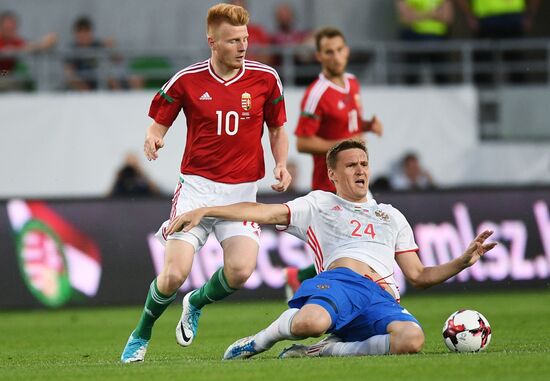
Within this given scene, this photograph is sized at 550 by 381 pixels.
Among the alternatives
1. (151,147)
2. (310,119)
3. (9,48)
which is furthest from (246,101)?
(9,48)

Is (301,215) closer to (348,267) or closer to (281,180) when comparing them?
(281,180)

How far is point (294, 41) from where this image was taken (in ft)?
61.1

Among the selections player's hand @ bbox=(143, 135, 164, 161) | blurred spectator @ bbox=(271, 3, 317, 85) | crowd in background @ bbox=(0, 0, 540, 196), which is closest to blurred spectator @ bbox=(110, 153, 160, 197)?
crowd in background @ bbox=(0, 0, 540, 196)

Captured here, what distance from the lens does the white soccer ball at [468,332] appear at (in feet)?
27.2

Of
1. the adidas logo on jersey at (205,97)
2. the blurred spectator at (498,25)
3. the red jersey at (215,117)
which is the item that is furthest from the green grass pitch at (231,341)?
the blurred spectator at (498,25)

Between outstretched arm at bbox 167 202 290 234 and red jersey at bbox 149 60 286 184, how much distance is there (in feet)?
2.10

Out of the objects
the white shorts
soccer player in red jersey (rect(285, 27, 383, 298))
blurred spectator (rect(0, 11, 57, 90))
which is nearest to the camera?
the white shorts

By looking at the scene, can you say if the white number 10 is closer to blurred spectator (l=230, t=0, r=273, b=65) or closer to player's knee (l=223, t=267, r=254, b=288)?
player's knee (l=223, t=267, r=254, b=288)

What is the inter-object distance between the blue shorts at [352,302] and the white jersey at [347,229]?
0.85 feet

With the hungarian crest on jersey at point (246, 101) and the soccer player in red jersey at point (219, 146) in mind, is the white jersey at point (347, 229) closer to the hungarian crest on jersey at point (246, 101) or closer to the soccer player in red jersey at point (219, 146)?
the soccer player in red jersey at point (219, 146)

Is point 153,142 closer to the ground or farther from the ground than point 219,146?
farther from the ground

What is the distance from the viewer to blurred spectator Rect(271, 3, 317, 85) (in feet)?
59.7

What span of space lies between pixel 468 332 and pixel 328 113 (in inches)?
140

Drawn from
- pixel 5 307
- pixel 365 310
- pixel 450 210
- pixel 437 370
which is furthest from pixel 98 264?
pixel 437 370
